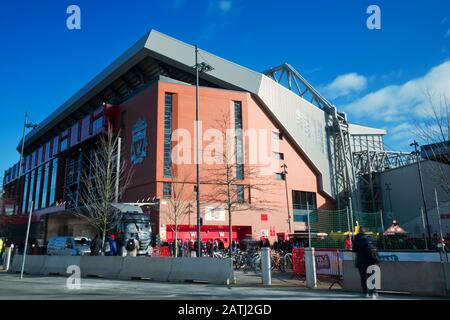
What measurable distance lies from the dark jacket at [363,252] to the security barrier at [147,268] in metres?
5.25

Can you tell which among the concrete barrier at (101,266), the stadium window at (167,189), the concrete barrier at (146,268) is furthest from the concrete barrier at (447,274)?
the stadium window at (167,189)

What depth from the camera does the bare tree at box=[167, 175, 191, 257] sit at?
37688 mm

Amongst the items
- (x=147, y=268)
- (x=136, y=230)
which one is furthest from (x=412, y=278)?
(x=136, y=230)

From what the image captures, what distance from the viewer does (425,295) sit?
11.0m

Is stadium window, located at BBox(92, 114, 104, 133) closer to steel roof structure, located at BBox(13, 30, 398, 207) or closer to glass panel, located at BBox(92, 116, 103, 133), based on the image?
glass panel, located at BBox(92, 116, 103, 133)

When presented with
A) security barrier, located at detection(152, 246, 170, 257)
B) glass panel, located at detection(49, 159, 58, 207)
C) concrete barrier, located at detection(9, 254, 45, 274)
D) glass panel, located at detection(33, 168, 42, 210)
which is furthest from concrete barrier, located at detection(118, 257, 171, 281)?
glass panel, located at detection(33, 168, 42, 210)

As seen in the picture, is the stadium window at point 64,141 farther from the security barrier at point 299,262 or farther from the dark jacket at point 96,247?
the security barrier at point 299,262

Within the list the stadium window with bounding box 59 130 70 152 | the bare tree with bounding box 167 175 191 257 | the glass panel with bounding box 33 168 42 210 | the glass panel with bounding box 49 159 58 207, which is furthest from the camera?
the glass panel with bounding box 33 168 42 210

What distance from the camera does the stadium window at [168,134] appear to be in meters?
40.4

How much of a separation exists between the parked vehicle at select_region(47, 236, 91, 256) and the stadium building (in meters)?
4.15

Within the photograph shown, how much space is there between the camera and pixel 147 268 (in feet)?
52.4

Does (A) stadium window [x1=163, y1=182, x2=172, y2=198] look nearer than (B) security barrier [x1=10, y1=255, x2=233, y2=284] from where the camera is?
No
